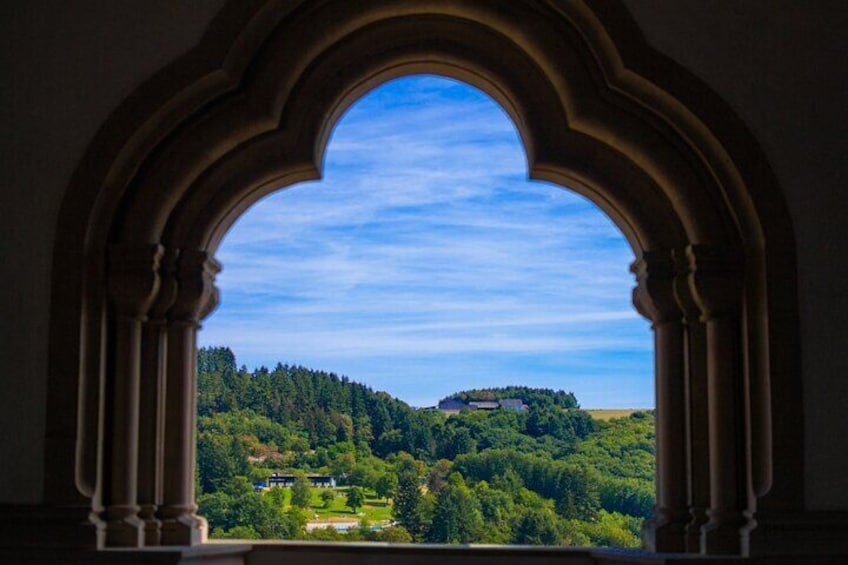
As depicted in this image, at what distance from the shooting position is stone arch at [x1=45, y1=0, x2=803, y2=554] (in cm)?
386

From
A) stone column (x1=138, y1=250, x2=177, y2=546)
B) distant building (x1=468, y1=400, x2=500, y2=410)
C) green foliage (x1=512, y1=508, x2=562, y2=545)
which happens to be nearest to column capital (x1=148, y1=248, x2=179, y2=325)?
stone column (x1=138, y1=250, x2=177, y2=546)

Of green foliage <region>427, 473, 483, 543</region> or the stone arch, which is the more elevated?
the stone arch

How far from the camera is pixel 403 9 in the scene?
421 centimetres

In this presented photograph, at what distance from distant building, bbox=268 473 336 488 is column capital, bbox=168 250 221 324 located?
0.74 metres

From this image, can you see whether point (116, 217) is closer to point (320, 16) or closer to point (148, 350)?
point (148, 350)

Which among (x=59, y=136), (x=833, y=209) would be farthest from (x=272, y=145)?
(x=833, y=209)

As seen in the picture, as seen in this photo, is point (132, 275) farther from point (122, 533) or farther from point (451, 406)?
point (451, 406)

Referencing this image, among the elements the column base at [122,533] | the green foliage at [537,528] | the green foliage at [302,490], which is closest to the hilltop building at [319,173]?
the column base at [122,533]

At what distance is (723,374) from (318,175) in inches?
69.0

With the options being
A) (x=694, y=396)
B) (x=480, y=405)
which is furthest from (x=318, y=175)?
(x=694, y=396)

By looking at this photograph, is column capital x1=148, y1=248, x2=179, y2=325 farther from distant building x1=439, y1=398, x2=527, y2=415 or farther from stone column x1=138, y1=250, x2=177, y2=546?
distant building x1=439, y1=398, x2=527, y2=415

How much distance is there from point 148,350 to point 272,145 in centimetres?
93

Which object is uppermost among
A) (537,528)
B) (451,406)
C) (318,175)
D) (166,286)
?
(318,175)

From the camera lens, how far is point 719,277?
393cm
